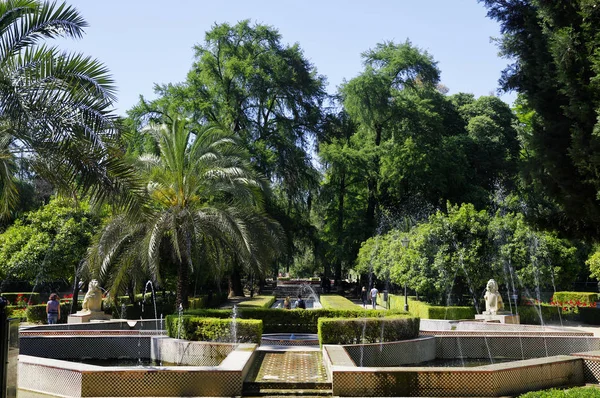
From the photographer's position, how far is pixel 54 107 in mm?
9648

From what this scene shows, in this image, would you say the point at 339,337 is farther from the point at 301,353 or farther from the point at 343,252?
the point at 343,252

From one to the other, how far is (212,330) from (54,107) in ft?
23.1

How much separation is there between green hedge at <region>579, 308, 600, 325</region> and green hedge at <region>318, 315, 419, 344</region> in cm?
1523

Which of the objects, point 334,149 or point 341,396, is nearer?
point 341,396

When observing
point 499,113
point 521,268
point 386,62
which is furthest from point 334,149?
point 521,268

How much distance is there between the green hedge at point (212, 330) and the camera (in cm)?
1480

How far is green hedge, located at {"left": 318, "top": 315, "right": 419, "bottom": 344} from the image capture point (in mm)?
14492

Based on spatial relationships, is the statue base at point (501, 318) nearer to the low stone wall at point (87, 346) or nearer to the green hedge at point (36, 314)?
the low stone wall at point (87, 346)

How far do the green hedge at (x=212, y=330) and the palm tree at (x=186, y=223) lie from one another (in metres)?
5.15

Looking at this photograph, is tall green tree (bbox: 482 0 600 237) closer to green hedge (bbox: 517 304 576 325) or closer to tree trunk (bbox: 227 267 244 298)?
green hedge (bbox: 517 304 576 325)

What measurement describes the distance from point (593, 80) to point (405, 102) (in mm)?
34528

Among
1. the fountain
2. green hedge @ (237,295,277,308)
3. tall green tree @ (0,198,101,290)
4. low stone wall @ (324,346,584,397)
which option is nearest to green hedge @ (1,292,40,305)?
tall green tree @ (0,198,101,290)

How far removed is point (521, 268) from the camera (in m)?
26.9

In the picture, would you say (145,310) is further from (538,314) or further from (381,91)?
(381,91)
